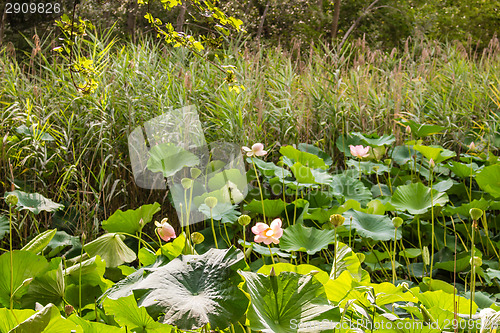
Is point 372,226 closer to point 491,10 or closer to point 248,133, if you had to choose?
point 248,133

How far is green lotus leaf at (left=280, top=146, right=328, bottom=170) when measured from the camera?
2.12m

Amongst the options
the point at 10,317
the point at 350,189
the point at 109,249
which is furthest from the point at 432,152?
the point at 10,317

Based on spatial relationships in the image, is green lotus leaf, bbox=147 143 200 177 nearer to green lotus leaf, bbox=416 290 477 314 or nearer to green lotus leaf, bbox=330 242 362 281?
green lotus leaf, bbox=330 242 362 281

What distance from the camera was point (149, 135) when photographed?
7.86ft

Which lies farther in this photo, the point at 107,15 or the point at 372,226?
the point at 107,15

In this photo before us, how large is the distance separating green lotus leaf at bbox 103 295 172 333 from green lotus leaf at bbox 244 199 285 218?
102cm

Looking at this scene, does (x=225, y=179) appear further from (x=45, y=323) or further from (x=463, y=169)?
(x=45, y=323)

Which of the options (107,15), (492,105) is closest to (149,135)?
(492,105)

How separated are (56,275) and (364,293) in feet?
2.47

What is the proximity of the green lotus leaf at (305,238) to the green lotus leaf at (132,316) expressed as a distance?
754mm

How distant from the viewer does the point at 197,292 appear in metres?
0.85

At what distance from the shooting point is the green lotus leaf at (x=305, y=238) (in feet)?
5.34

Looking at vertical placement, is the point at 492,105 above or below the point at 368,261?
above

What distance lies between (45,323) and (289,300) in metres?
0.43
